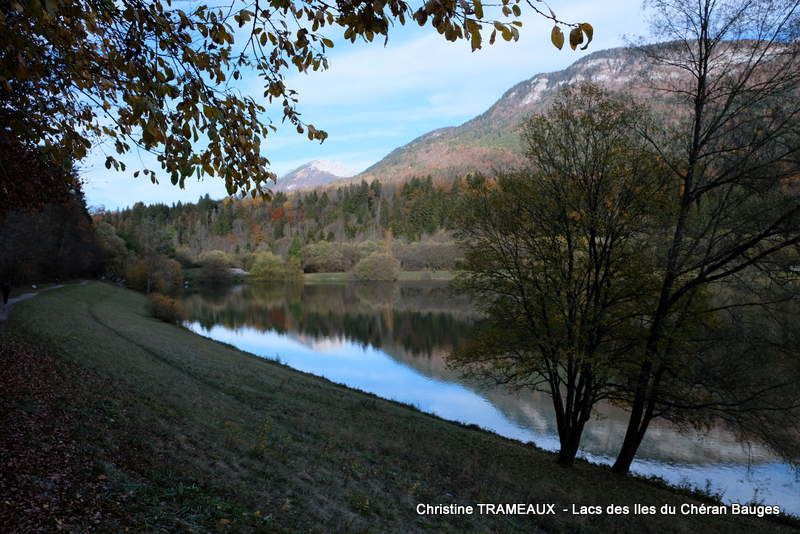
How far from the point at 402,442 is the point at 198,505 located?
7.68 meters

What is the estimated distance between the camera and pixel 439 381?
25969 mm

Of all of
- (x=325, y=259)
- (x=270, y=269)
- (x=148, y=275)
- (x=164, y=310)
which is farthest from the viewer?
(x=325, y=259)

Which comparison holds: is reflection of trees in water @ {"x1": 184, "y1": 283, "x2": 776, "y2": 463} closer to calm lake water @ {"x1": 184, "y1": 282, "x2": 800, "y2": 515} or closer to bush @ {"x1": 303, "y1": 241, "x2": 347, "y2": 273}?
calm lake water @ {"x1": 184, "y1": 282, "x2": 800, "y2": 515}

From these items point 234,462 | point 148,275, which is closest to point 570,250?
point 234,462

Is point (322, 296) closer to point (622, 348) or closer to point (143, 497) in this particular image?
point (622, 348)

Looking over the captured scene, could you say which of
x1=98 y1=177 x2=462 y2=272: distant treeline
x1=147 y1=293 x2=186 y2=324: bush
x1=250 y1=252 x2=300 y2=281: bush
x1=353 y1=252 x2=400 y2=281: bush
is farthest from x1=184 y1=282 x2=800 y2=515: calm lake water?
x1=98 y1=177 x2=462 y2=272: distant treeline

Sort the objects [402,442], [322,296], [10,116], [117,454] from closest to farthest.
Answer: [10,116] < [117,454] < [402,442] < [322,296]

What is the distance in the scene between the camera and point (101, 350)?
13977 mm

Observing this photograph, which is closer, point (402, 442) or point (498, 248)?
point (402, 442)

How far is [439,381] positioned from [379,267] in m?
79.6

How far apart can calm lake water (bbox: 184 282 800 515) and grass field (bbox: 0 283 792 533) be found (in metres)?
4.20

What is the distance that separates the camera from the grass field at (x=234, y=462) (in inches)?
179

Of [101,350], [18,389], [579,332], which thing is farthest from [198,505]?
[101,350]

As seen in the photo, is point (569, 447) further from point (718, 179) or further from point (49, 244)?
point (49, 244)
